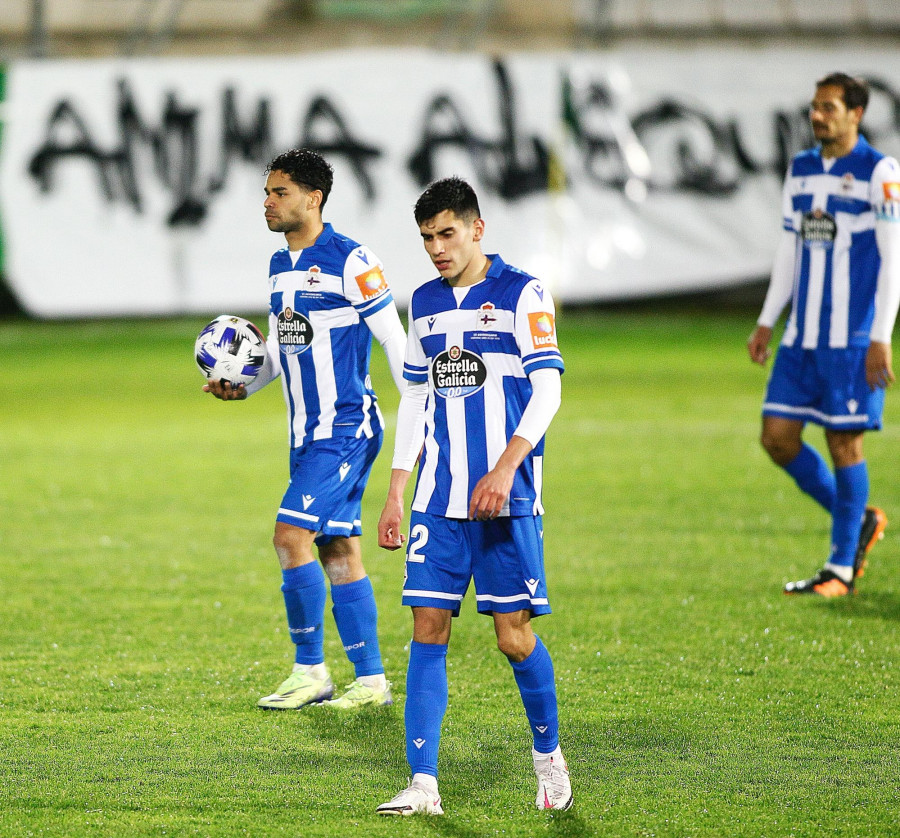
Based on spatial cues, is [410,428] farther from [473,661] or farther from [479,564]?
[473,661]

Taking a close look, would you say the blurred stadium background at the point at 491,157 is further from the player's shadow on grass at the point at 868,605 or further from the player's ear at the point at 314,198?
the player's ear at the point at 314,198

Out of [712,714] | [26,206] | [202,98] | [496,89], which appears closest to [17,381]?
[26,206]

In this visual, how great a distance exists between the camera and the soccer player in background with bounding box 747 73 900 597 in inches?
259

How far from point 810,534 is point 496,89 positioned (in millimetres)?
12080

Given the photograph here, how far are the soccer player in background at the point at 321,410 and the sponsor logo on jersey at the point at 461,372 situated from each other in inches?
35.8

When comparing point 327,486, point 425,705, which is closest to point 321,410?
point 327,486

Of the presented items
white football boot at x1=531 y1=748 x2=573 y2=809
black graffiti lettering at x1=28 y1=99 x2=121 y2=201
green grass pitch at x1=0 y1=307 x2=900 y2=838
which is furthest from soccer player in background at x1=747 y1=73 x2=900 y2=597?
black graffiti lettering at x1=28 y1=99 x2=121 y2=201

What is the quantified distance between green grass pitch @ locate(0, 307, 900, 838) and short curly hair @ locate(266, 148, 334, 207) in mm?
1869

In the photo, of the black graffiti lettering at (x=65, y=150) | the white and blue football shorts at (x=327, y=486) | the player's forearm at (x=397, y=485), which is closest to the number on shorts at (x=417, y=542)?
the player's forearm at (x=397, y=485)

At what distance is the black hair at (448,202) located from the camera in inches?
159

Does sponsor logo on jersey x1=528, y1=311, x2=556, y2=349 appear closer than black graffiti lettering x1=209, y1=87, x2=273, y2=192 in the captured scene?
Yes

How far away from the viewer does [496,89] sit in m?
18.9

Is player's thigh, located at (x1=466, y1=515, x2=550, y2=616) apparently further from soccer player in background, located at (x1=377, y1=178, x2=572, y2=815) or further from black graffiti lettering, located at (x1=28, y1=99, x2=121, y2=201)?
black graffiti lettering, located at (x1=28, y1=99, x2=121, y2=201)

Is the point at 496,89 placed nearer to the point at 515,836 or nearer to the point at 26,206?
the point at 26,206
